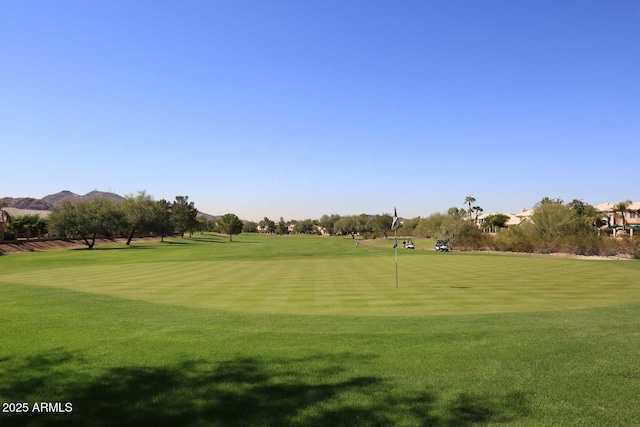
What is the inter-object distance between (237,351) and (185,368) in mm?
1335

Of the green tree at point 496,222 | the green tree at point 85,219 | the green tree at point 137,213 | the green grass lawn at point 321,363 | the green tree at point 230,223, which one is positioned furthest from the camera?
the green tree at point 230,223

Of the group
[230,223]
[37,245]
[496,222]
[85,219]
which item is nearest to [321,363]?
[37,245]

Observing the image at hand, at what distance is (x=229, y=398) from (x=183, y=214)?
15844 cm

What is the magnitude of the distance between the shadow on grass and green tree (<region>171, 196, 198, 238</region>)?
152 metres

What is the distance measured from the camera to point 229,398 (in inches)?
243

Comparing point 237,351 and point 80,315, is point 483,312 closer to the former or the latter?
point 237,351

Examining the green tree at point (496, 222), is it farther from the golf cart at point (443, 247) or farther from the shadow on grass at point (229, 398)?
the shadow on grass at point (229, 398)

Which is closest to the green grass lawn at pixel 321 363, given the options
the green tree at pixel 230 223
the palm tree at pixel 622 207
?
the palm tree at pixel 622 207

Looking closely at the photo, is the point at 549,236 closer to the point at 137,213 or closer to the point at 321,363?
the point at 321,363

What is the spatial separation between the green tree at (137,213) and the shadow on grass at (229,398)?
100 m

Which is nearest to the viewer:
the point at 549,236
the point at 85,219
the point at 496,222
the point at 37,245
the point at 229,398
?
the point at 229,398

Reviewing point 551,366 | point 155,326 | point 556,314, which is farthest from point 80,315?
point 556,314

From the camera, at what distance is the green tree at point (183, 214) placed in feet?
507

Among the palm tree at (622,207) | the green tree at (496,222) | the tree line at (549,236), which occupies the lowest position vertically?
the tree line at (549,236)
